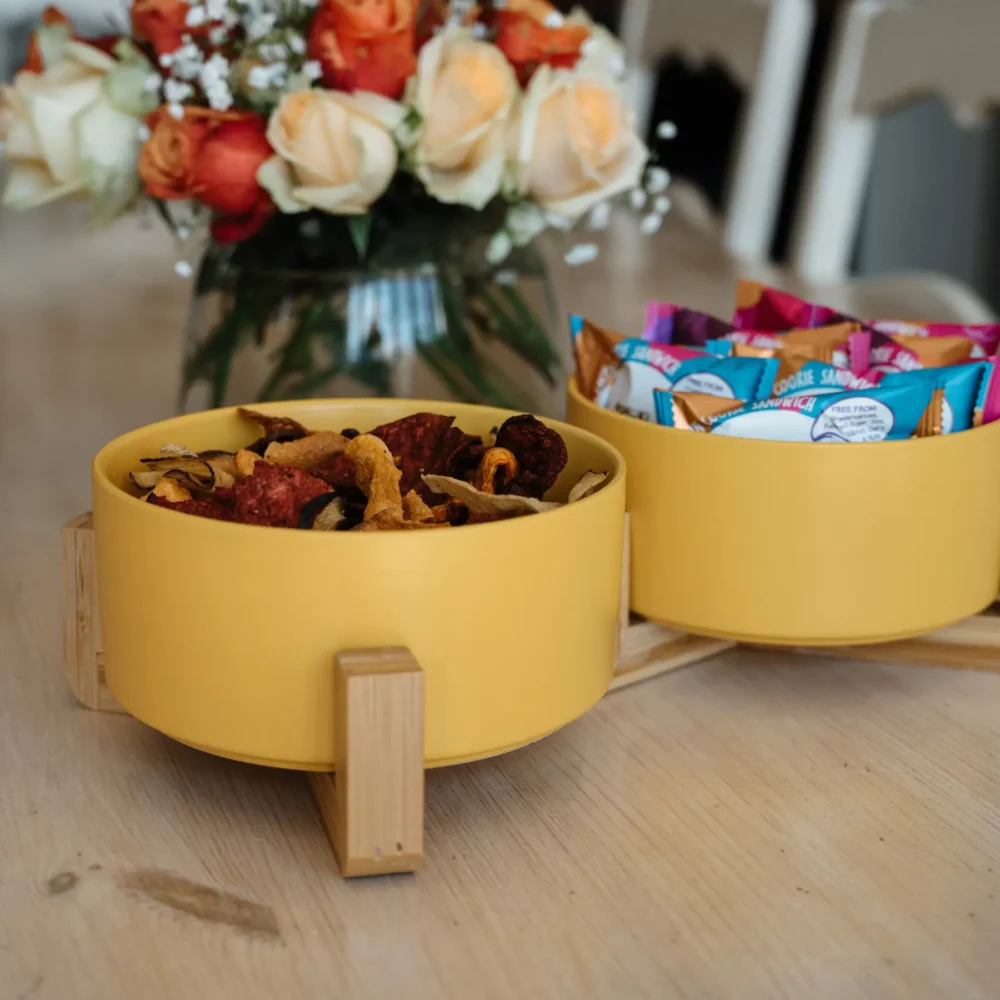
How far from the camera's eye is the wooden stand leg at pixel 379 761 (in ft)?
1.64

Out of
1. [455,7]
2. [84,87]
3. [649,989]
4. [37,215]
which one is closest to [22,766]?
[649,989]

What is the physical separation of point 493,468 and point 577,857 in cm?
18

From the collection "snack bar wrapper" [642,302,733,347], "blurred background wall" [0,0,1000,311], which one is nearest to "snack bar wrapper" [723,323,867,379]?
"snack bar wrapper" [642,302,733,347]

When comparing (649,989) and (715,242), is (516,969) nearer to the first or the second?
(649,989)

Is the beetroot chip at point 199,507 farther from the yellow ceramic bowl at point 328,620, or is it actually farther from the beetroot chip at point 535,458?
the beetroot chip at point 535,458

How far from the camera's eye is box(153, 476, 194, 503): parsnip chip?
0.58 m

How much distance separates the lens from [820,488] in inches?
24.8

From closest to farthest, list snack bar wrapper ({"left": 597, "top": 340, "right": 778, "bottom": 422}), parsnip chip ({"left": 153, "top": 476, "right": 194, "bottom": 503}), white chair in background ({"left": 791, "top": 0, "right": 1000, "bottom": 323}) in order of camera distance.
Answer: parsnip chip ({"left": 153, "top": 476, "right": 194, "bottom": 503})
snack bar wrapper ({"left": 597, "top": 340, "right": 778, "bottom": 422})
white chair in background ({"left": 791, "top": 0, "right": 1000, "bottom": 323})

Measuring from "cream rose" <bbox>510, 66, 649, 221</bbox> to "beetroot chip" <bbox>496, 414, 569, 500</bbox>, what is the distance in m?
0.28

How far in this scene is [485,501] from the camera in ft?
1.90

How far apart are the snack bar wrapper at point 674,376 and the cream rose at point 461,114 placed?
18 centimetres

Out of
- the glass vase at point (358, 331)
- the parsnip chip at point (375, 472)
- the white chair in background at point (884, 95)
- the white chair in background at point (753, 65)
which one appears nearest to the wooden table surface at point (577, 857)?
the parsnip chip at point (375, 472)

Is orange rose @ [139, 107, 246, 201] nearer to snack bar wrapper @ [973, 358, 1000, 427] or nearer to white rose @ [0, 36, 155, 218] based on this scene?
white rose @ [0, 36, 155, 218]

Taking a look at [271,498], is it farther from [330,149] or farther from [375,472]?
[330,149]
